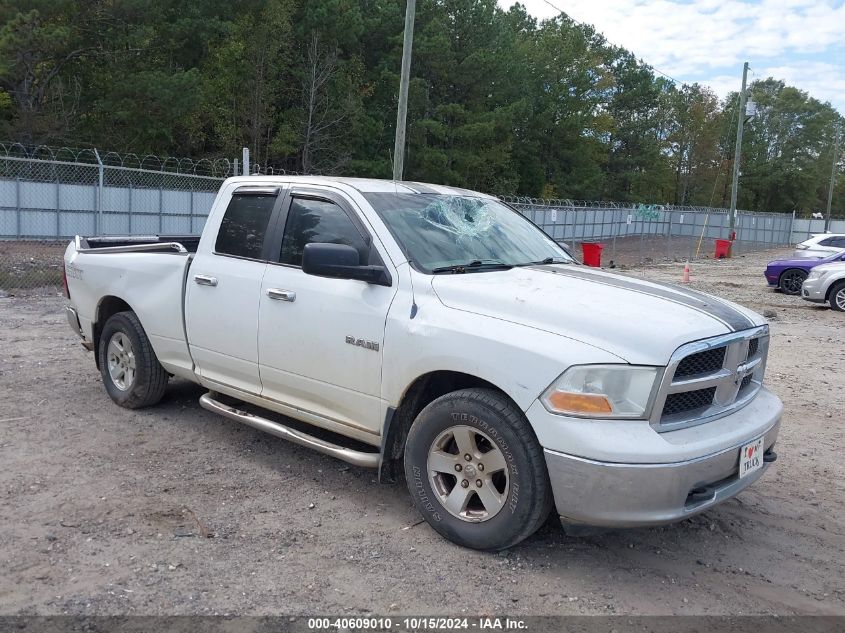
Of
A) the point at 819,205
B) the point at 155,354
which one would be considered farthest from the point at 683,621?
the point at 819,205

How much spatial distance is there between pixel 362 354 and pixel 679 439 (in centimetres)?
174

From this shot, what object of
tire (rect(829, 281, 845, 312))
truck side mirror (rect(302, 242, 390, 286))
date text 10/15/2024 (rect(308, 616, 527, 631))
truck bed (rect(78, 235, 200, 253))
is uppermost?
truck side mirror (rect(302, 242, 390, 286))

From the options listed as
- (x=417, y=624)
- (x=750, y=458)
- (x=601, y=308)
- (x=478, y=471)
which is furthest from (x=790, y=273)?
(x=417, y=624)

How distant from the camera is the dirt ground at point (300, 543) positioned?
3.52m

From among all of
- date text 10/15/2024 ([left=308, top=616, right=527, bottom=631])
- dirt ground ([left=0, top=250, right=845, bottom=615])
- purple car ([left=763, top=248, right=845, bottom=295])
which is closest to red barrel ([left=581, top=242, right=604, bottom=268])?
purple car ([left=763, top=248, right=845, bottom=295])

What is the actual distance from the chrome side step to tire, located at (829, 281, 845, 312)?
46.9 feet

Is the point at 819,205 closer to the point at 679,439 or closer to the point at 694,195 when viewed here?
the point at 694,195

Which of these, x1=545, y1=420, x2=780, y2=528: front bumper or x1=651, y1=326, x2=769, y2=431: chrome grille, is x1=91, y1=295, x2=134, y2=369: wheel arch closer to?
x1=545, y1=420, x2=780, y2=528: front bumper

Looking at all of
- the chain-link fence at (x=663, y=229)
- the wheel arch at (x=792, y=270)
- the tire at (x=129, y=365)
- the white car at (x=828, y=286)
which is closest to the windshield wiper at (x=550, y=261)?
the tire at (x=129, y=365)

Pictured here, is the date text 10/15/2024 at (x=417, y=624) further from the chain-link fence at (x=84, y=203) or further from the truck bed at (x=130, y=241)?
the chain-link fence at (x=84, y=203)

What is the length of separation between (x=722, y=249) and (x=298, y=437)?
34.1m

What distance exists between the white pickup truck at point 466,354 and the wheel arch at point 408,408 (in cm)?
1

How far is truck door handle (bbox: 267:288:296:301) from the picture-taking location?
15.4ft

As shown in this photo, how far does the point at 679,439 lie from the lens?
3.56m
